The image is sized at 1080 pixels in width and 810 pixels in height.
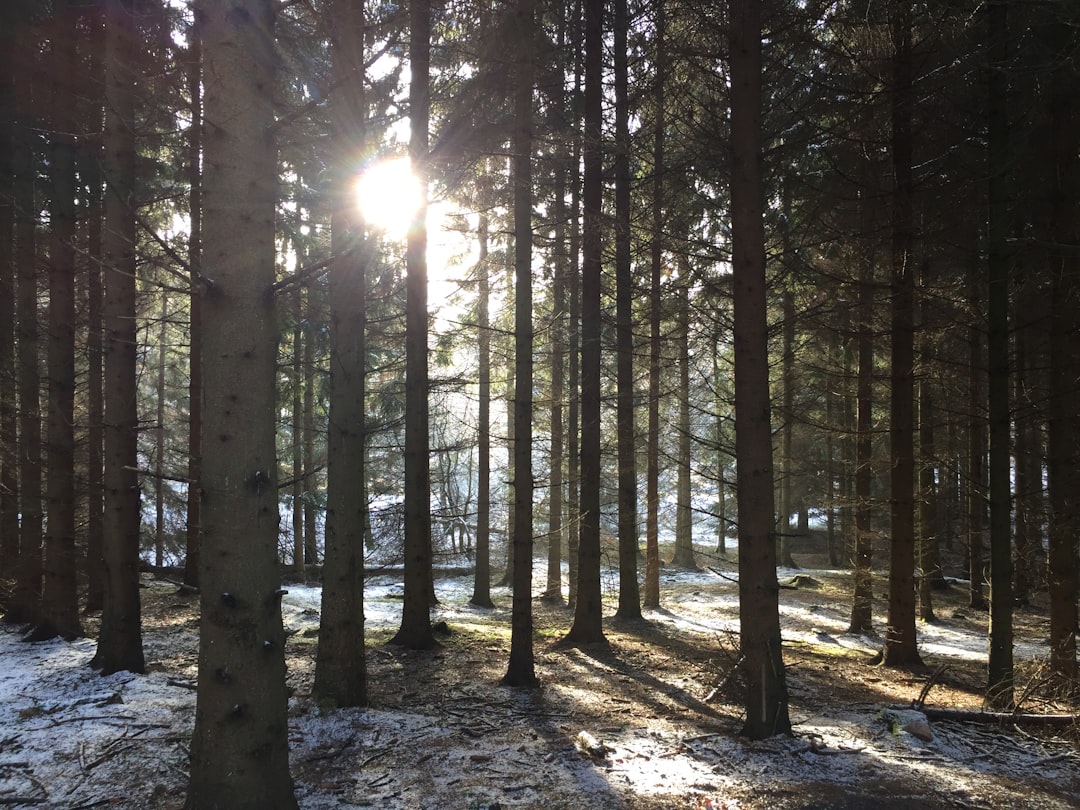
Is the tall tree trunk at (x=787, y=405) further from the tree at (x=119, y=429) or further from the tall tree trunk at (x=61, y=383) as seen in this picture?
the tall tree trunk at (x=61, y=383)

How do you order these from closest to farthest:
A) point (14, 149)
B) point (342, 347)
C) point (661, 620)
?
point (342, 347)
point (14, 149)
point (661, 620)

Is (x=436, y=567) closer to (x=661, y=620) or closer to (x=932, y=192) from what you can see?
(x=661, y=620)

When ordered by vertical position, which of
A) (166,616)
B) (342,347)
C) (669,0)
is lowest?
(166,616)

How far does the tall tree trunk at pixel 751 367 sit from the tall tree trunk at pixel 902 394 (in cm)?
344

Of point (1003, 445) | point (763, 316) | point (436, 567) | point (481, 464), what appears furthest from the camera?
point (436, 567)

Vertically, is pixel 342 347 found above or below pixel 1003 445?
above

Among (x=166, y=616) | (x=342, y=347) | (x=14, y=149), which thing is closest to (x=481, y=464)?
(x=166, y=616)

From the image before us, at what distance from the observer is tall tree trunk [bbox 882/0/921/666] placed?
8586 millimetres

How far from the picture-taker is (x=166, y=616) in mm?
10969

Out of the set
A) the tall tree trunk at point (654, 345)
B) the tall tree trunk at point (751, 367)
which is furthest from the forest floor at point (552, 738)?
the tall tree trunk at point (654, 345)

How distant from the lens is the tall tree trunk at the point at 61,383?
8406mm

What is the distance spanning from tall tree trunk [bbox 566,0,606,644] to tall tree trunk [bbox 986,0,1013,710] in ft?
17.4

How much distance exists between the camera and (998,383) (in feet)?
24.3

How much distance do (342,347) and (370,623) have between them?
7250mm
